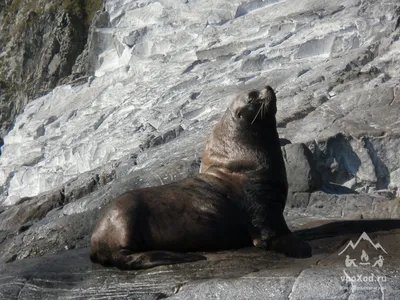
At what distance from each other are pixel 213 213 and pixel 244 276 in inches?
38.6

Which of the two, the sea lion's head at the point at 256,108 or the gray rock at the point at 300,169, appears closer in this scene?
the sea lion's head at the point at 256,108

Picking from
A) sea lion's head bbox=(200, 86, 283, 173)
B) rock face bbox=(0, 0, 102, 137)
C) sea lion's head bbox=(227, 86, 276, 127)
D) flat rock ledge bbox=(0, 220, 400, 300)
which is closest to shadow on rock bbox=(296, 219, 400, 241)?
flat rock ledge bbox=(0, 220, 400, 300)

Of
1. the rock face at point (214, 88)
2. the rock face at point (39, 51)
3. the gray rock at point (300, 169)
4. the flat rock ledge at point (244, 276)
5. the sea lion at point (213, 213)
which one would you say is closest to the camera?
the flat rock ledge at point (244, 276)

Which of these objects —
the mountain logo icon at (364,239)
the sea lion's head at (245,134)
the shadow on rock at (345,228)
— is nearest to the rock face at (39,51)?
the sea lion's head at (245,134)

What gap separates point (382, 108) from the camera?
35.9 ft

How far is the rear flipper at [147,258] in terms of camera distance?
19.0ft

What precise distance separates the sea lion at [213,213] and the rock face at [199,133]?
0.55 ft

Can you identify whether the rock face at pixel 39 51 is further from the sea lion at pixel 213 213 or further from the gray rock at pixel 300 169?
the sea lion at pixel 213 213

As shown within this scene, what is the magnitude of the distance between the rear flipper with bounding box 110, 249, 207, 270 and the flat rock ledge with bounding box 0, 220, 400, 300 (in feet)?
0.23

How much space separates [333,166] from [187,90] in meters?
6.63

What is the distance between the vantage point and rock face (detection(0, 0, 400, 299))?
5.62 meters

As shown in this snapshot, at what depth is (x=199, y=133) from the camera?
12.8 meters

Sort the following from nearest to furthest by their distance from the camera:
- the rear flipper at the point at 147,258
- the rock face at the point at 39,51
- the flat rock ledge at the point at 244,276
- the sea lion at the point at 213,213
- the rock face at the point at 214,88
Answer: the flat rock ledge at the point at 244,276, the rear flipper at the point at 147,258, the sea lion at the point at 213,213, the rock face at the point at 214,88, the rock face at the point at 39,51

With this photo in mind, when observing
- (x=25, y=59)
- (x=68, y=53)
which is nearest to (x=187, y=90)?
(x=68, y=53)
